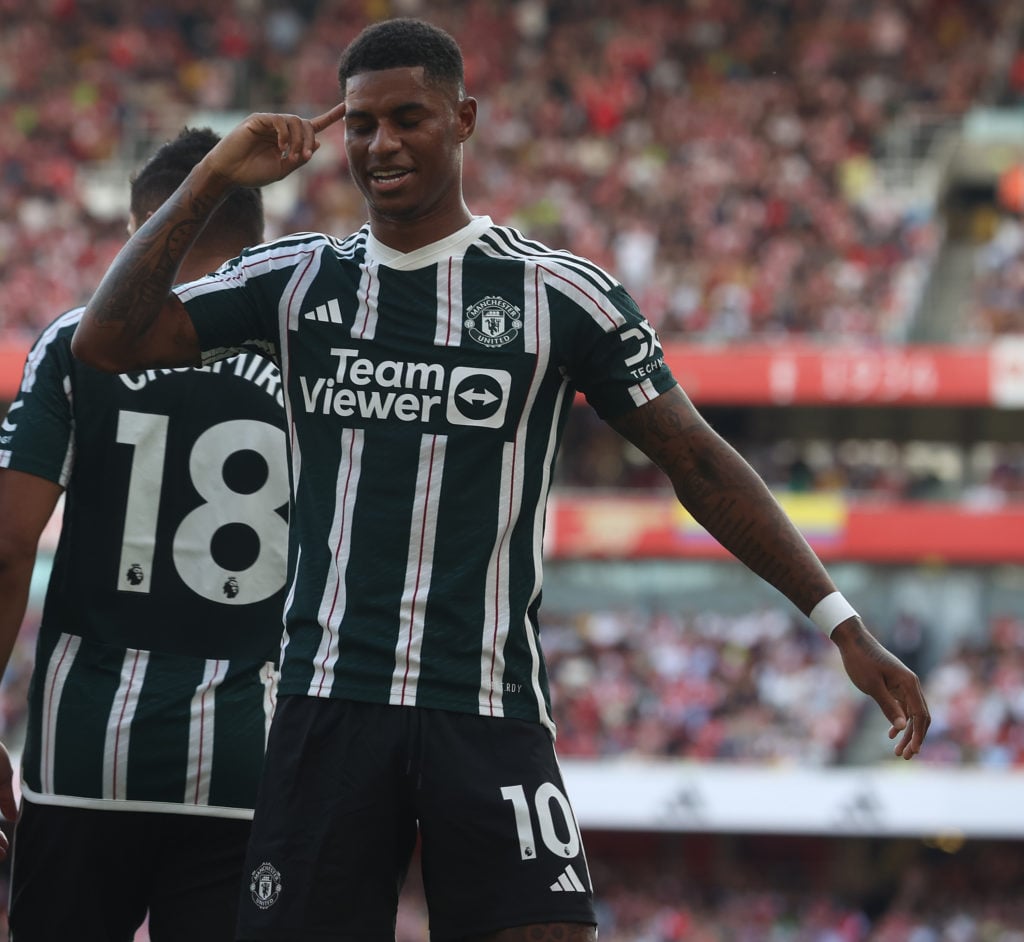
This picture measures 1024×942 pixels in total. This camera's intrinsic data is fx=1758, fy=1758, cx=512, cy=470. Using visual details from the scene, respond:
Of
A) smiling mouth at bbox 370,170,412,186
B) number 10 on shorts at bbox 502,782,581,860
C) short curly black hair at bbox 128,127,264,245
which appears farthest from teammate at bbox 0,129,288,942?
number 10 on shorts at bbox 502,782,581,860

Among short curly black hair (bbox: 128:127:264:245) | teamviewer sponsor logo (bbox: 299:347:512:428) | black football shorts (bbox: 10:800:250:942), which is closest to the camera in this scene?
teamviewer sponsor logo (bbox: 299:347:512:428)

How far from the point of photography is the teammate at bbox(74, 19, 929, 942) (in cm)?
290

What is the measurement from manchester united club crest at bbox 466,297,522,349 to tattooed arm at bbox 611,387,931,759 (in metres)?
0.28

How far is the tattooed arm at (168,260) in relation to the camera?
306cm

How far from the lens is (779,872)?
61.7 ft

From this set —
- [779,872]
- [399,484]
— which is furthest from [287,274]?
[779,872]

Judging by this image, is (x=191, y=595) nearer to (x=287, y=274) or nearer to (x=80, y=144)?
(x=287, y=274)

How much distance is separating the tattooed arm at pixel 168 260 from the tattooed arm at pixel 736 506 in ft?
2.58

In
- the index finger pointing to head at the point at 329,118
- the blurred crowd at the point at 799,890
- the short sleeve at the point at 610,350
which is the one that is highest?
the index finger pointing to head at the point at 329,118

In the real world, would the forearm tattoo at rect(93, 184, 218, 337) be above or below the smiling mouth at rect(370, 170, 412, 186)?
below

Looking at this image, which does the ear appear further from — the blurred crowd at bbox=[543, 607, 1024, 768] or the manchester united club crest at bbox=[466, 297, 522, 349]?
the blurred crowd at bbox=[543, 607, 1024, 768]

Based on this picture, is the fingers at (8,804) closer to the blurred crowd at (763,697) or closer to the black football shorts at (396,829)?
the black football shorts at (396,829)

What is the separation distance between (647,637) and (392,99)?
16825mm

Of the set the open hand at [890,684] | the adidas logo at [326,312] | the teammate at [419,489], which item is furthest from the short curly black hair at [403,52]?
the open hand at [890,684]
